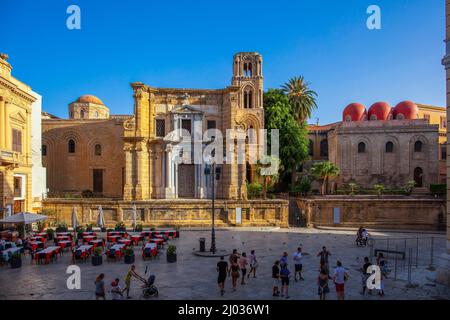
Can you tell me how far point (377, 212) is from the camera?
31312mm

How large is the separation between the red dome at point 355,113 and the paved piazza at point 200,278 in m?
30.4

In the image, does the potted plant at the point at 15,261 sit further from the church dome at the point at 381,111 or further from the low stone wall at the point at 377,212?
the church dome at the point at 381,111

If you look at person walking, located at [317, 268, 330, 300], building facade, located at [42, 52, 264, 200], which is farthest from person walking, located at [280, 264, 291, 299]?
building facade, located at [42, 52, 264, 200]

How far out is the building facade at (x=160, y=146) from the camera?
3278cm

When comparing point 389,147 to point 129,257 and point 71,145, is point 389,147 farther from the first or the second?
point 71,145

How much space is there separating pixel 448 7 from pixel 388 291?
12501mm

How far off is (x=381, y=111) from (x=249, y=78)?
74.2 ft

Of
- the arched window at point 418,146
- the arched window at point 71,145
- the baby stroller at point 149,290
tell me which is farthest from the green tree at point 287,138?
the baby stroller at point 149,290

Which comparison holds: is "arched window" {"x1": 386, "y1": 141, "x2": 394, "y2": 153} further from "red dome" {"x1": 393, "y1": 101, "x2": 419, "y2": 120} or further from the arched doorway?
"red dome" {"x1": 393, "y1": 101, "x2": 419, "y2": 120}

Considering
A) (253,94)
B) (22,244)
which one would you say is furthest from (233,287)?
(253,94)

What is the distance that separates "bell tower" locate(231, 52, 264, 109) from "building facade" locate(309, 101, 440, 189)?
13855mm

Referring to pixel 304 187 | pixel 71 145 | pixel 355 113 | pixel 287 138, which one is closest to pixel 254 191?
pixel 304 187

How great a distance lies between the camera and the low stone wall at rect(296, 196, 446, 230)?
30.9 m
